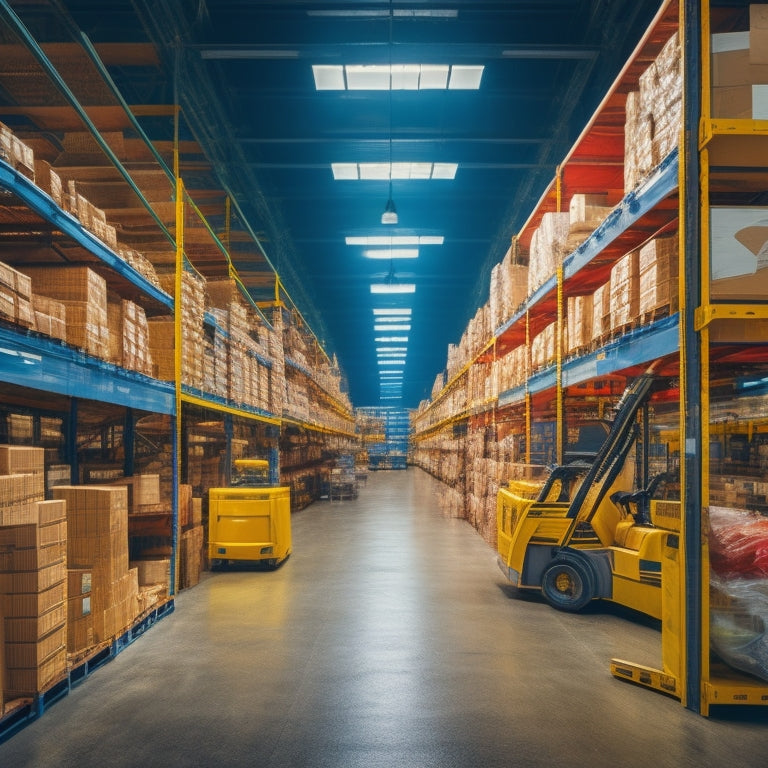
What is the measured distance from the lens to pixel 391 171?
12.2 meters

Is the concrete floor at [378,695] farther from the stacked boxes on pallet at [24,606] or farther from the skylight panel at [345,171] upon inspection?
the skylight panel at [345,171]

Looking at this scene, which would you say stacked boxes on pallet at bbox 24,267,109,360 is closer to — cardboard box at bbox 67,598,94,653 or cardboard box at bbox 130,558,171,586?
cardboard box at bbox 67,598,94,653

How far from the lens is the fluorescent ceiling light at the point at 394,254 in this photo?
17.3 meters

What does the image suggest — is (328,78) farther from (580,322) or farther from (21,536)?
(21,536)

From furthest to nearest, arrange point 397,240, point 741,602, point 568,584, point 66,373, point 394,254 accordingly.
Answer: point 394,254
point 397,240
point 568,584
point 66,373
point 741,602

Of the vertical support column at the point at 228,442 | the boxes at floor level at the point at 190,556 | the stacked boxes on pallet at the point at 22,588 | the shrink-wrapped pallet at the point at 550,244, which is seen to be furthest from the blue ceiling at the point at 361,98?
the boxes at floor level at the point at 190,556

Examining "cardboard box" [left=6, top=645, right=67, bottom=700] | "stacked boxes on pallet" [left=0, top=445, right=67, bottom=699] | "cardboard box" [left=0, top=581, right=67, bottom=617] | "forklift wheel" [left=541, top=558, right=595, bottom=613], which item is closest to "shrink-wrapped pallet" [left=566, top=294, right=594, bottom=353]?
"forklift wheel" [left=541, top=558, right=595, bottom=613]

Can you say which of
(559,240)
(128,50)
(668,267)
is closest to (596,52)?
(559,240)

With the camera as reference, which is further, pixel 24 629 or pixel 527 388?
pixel 527 388

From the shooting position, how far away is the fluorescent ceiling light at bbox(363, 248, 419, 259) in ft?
56.9

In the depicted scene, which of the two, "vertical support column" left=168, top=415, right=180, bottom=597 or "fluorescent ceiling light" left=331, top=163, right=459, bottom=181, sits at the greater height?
"fluorescent ceiling light" left=331, top=163, right=459, bottom=181

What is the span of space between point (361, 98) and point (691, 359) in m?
7.92

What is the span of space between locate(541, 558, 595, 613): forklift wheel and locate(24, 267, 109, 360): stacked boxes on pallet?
444cm

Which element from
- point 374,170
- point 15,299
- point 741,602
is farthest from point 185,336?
point 374,170
